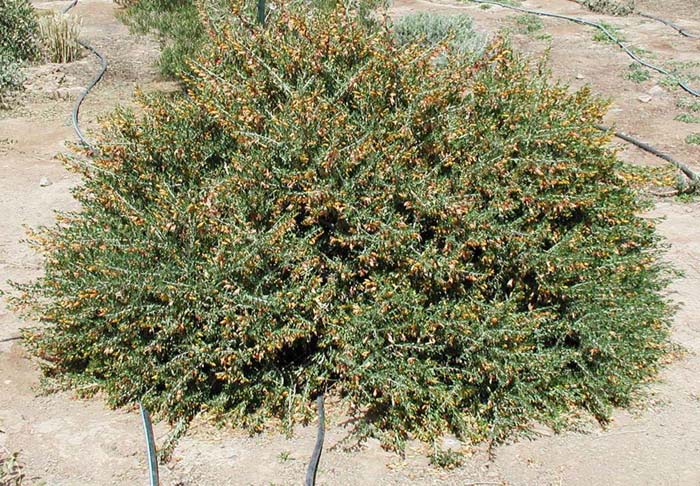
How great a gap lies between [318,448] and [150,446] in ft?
2.72

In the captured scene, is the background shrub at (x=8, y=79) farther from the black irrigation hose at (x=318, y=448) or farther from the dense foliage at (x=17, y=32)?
the black irrigation hose at (x=318, y=448)

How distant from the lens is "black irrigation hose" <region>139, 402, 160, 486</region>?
375 cm

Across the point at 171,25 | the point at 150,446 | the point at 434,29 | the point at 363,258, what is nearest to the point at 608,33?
the point at 434,29

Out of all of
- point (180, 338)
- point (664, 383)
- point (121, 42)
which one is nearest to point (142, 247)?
point (180, 338)

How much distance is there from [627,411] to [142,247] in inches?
110

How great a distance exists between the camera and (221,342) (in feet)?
13.0

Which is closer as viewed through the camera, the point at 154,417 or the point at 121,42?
the point at 154,417

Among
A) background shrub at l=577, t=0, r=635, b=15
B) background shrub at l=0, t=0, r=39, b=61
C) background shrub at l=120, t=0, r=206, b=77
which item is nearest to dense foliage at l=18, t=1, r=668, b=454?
background shrub at l=120, t=0, r=206, b=77

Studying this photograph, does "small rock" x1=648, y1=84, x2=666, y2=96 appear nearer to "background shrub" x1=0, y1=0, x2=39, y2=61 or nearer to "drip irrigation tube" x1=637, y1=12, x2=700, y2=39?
"drip irrigation tube" x1=637, y1=12, x2=700, y2=39

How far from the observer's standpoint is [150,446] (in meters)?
3.88

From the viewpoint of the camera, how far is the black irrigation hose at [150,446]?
3752 millimetres

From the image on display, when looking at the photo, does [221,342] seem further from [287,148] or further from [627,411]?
[627,411]

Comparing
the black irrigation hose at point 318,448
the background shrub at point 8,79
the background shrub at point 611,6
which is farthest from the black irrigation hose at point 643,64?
the background shrub at point 8,79

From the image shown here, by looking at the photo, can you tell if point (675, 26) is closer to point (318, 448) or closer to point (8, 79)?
point (8, 79)
